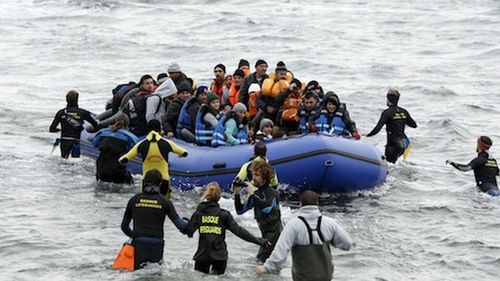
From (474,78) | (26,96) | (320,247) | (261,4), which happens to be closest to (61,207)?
(320,247)

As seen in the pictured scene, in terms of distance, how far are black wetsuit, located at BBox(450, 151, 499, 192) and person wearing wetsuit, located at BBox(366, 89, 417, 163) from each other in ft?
6.51

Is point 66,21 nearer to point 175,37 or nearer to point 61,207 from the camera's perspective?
point 175,37

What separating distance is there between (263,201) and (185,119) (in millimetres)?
5270

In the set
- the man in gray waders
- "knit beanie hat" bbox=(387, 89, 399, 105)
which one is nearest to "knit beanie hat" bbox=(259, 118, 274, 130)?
"knit beanie hat" bbox=(387, 89, 399, 105)

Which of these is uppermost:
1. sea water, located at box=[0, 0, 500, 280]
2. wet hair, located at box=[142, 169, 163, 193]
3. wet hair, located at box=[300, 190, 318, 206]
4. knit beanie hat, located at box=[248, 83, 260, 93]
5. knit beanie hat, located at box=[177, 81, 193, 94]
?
knit beanie hat, located at box=[177, 81, 193, 94]

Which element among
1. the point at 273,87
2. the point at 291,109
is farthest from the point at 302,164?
the point at 273,87

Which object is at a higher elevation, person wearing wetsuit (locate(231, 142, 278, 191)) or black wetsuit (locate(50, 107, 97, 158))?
person wearing wetsuit (locate(231, 142, 278, 191))

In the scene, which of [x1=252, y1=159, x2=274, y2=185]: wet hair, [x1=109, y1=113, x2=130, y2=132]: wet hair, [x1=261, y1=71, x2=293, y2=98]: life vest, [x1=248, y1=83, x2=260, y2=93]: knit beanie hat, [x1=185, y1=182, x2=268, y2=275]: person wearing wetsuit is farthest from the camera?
[x1=248, y1=83, x2=260, y2=93]: knit beanie hat

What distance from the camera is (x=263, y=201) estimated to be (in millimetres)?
10602

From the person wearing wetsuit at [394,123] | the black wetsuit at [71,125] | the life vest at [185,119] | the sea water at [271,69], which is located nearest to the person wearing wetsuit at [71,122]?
the black wetsuit at [71,125]

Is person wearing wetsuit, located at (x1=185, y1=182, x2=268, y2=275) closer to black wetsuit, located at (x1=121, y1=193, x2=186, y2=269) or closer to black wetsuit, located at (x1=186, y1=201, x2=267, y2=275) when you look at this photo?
black wetsuit, located at (x1=186, y1=201, x2=267, y2=275)

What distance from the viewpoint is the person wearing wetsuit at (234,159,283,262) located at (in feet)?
34.3

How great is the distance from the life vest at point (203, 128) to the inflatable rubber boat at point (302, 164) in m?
0.20

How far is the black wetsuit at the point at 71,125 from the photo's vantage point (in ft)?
53.4
